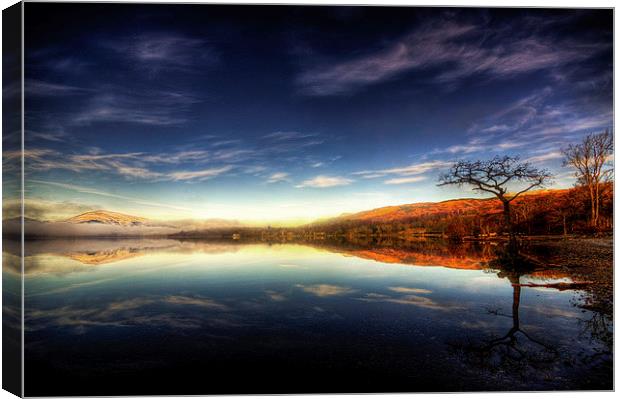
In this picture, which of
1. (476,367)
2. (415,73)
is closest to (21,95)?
(415,73)

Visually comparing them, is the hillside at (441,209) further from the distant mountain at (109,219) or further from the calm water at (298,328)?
the distant mountain at (109,219)

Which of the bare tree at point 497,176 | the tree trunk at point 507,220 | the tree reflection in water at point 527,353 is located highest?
the bare tree at point 497,176

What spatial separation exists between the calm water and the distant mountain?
323 mm

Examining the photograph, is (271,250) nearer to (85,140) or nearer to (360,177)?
(360,177)

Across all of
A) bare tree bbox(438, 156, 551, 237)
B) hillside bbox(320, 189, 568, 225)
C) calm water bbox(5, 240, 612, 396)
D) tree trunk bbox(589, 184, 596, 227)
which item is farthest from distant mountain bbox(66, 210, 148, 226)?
tree trunk bbox(589, 184, 596, 227)

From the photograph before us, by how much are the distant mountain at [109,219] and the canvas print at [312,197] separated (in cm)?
3

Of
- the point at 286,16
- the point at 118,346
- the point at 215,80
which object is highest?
the point at 286,16

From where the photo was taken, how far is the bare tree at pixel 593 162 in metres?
5.48

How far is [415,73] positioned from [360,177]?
174cm

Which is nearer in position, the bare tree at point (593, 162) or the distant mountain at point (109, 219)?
the bare tree at point (593, 162)

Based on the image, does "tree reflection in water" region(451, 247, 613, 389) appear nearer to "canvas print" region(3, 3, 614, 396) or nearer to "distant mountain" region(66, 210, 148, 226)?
"canvas print" region(3, 3, 614, 396)

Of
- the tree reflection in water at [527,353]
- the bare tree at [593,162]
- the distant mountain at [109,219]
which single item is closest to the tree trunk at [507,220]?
the bare tree at [593,162]

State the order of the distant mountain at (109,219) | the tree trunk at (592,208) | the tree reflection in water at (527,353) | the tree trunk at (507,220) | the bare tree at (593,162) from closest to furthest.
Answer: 1. the tree reflection in water at (527,353)
2. the bare tree at (593,162)
3. the tree trunk at (592,208)
4. the distant mountain at (109,219)
5. the tree trunk at (507,220)

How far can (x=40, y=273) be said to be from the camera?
5355mm
